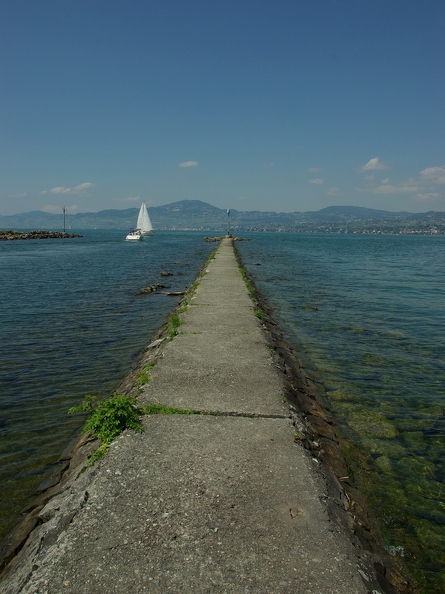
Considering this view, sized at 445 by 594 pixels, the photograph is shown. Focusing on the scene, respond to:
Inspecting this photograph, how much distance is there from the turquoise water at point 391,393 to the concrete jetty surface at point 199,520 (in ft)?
4.71

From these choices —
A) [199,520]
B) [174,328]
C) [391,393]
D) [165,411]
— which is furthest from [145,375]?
[391,393]

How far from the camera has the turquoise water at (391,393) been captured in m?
5.25

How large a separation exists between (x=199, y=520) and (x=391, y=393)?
21.7 ft

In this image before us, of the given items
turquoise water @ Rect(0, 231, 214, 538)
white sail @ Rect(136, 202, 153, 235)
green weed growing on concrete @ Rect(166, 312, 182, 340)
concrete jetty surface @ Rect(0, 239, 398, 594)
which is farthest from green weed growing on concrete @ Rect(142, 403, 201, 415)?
white sail @ Rect(136, 202, 153, 235)

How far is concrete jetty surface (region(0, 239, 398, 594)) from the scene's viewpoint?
3.26 m

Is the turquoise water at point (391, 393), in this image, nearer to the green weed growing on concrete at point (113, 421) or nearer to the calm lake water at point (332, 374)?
the calm lake water at point (332, 374)

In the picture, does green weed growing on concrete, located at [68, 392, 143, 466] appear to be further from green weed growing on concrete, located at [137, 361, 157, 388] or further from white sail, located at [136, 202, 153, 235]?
white sail, located at [136, 202, 153, 235]

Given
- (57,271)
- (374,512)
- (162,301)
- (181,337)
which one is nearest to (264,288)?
(162,301)

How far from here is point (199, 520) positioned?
389 cm

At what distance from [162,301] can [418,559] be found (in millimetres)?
16380

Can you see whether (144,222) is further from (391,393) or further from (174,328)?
(391,393)

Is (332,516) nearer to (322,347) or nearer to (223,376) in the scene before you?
(223,376)

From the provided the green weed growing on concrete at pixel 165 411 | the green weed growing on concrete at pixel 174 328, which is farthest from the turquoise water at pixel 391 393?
the green weed growing on concrete at pixel 174 328

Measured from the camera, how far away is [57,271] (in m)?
32.7
